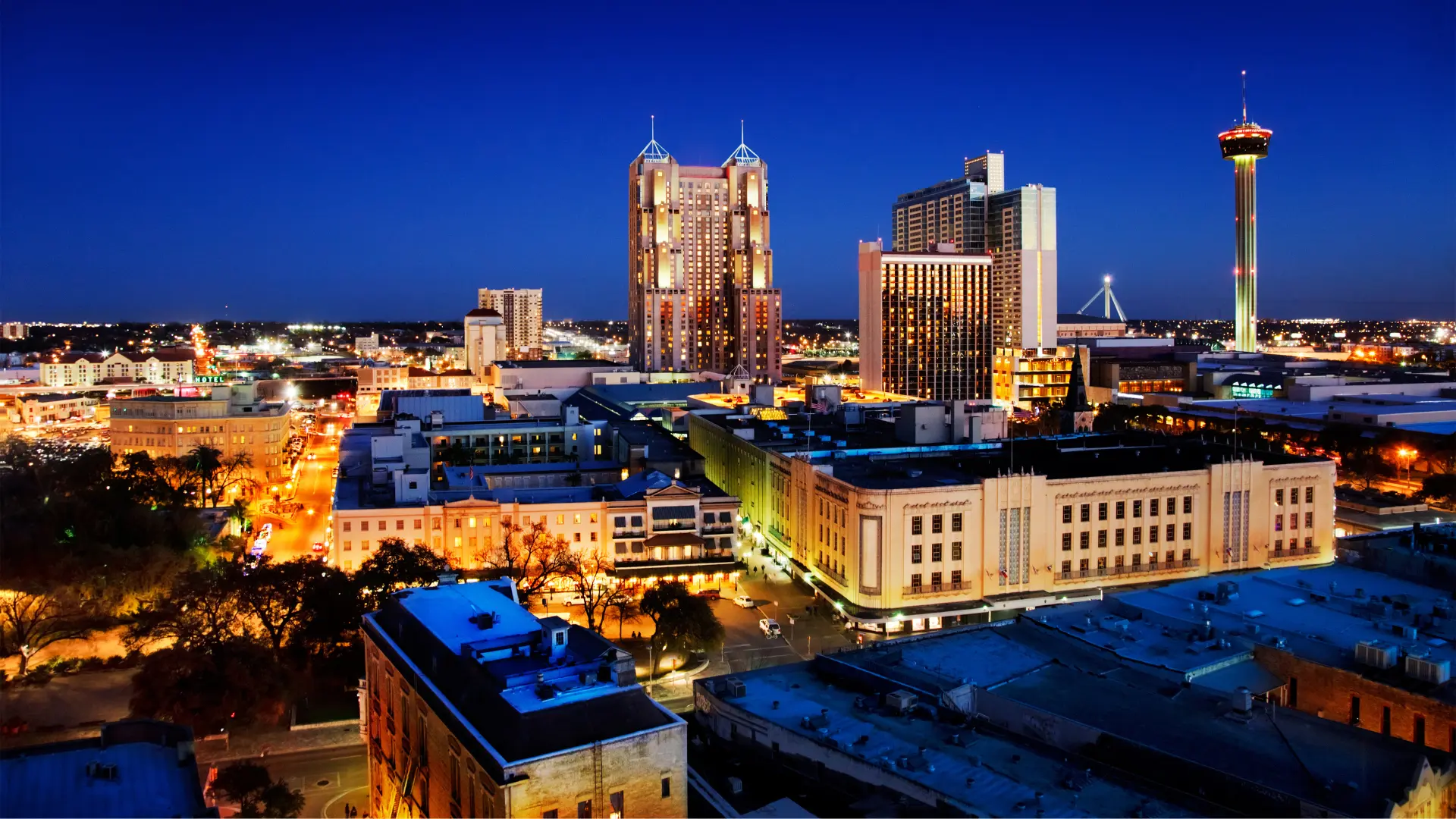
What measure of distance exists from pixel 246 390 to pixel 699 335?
71582 millimetres

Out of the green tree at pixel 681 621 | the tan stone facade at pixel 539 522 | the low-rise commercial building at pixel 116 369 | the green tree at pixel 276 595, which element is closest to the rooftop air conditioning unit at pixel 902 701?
the green tree at pixel 681 621

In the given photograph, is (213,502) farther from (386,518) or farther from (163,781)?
(163,781)

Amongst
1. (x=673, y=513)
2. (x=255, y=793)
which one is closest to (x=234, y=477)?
(x=673, y=513)

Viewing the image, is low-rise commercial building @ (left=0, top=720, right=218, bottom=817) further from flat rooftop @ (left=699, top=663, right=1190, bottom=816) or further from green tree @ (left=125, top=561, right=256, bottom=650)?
flat rooftop @ (left=699, top=663, right=1190, bottom=816)

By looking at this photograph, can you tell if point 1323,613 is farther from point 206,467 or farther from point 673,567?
point 206,467

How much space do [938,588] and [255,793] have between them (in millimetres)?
34655

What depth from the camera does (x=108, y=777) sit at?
91.5ft

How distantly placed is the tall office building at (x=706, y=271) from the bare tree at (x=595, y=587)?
10297 centimetres

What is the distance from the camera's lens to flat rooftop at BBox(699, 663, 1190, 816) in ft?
76.5

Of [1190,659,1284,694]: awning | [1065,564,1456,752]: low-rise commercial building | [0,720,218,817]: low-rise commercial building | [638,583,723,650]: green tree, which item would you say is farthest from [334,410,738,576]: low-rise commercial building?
[1190,659,1284,694]: awning

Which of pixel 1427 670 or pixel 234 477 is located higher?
pixel 1427 670

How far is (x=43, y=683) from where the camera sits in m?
46.4

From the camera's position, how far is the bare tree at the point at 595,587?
53938 mm

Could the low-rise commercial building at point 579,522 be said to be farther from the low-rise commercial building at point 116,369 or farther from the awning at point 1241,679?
the low-rise commercial building at point 116,369
